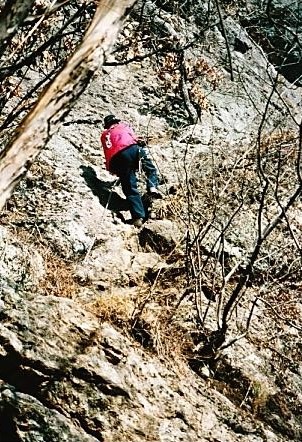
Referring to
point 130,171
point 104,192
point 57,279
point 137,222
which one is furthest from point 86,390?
point 104,192

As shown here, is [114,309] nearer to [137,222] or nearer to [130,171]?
[137,222]

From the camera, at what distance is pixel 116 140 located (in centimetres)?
741

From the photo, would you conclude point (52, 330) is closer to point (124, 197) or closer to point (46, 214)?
point (46, 214)

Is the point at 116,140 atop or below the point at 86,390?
atop

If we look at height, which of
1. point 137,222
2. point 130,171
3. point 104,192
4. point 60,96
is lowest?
point 137,222

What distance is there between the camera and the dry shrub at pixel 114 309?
4.98 m

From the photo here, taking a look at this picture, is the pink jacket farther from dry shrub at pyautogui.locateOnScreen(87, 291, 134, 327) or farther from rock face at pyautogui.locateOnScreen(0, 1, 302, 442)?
dry shrub at pyautogui.locateOnScreen(87, 291, 134, 327)

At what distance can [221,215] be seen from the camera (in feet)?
23.1

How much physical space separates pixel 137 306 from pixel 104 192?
279cm

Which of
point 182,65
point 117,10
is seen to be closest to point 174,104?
point 182,65

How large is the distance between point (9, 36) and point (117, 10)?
0.38 m

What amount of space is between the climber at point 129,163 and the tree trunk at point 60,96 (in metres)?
5.00

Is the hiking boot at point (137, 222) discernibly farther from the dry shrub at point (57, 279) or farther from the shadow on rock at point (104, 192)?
the dry shrub at point (57, 279)

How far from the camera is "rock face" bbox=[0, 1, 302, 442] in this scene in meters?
3.93
